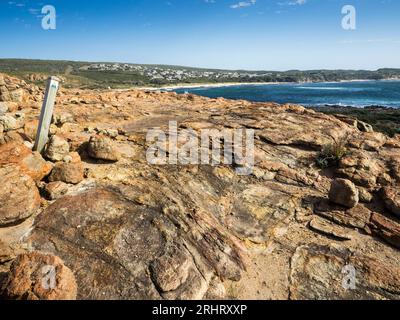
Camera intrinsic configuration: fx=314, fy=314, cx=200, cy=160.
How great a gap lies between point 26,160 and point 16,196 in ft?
3.89

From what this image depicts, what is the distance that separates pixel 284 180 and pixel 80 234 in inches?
Answer: 227

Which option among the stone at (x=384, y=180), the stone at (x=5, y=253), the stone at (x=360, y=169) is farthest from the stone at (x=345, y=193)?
the stone at (x=5, y=253)

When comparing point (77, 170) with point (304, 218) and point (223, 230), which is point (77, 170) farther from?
point (304, 218)

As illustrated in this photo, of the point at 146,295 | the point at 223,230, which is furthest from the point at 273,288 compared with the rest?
the point at 146,295

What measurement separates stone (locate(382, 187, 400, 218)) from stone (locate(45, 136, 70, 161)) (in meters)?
8.03

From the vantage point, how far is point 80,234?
5758mm

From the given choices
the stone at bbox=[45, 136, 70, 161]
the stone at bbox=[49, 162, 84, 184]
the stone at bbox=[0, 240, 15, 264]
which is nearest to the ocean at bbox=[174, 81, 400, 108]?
the stone at bbox=[45, 136, 70, 161]

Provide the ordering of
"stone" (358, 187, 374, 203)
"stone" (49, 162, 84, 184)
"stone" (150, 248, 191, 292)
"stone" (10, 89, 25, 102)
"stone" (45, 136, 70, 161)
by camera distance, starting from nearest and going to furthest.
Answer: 1. "stone" (150, 248, 191, 292)
2. "stone" (49, 162, 84, 184)
3. "stone" (45, 136, 70, 161)
4. "stone" (358, 187, 374, 203)
5. "stone" (10, 89, 25, 102)

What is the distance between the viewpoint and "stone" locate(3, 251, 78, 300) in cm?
436
